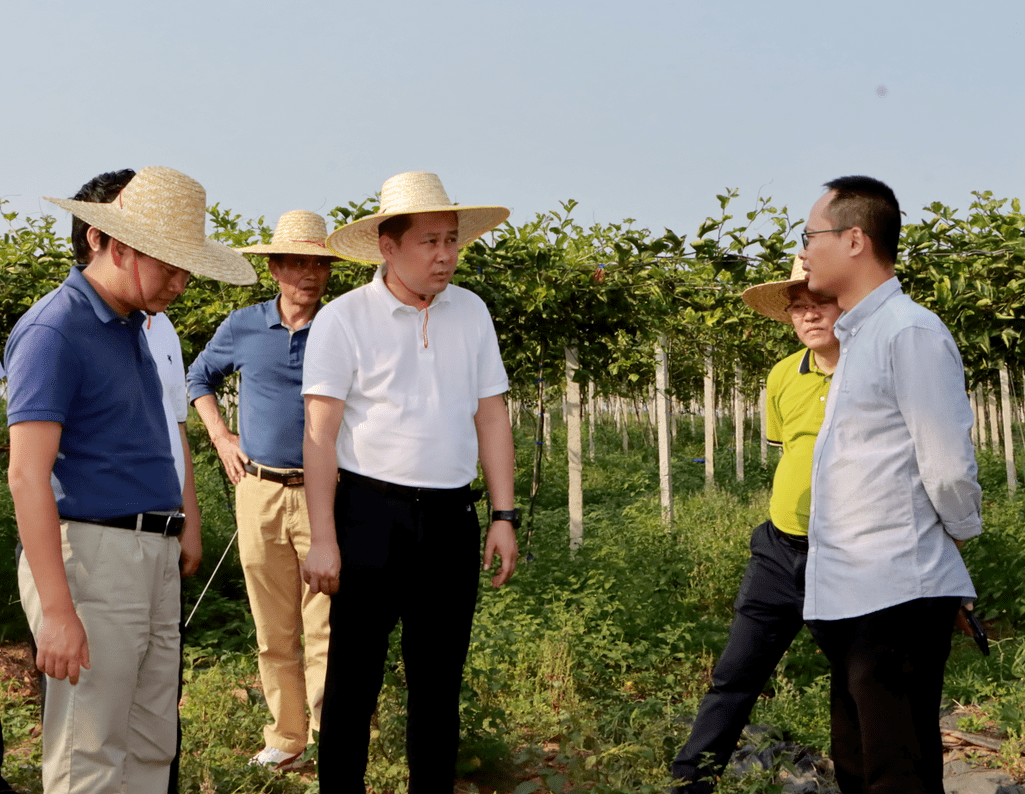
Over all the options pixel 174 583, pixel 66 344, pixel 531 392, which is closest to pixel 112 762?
pixel 174 583

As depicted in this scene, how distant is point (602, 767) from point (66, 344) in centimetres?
212

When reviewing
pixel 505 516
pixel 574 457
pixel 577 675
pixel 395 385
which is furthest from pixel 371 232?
pixel 574 457

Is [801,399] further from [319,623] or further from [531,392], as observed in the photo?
[531,392]

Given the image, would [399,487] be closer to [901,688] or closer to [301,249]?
[901,688]

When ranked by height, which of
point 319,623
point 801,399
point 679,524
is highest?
point 801,399

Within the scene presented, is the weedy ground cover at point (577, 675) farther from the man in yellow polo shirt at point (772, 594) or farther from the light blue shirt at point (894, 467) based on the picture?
the light blue shirt at point (894, 467)

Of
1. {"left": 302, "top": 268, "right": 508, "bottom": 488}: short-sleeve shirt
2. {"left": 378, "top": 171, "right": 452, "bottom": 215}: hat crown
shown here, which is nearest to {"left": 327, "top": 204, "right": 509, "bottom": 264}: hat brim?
{"left": 378, "top": 171, "right": 452, "bottom": 215}: hat crown

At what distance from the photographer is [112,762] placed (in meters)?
2.08

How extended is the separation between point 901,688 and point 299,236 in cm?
273

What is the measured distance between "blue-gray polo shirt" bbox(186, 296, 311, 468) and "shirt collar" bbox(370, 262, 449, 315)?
3.09 ft

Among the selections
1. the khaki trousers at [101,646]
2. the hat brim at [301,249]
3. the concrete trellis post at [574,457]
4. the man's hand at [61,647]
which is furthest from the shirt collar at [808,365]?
the concrete trellis post at [574,457]

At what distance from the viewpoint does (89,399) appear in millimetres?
2119

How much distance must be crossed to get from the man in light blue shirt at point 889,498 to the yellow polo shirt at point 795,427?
2.34ft

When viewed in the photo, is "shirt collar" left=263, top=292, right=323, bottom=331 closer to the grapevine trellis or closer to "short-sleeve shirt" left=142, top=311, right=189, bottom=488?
"short-sleeve shirt" left=142, top=311, right=189, bottom=488
